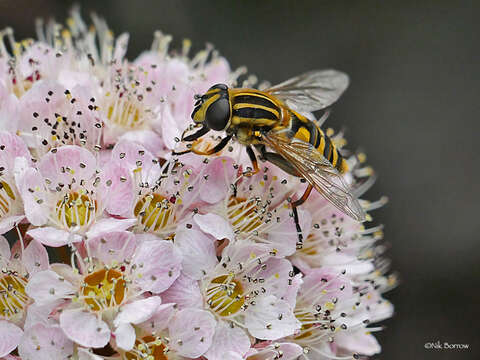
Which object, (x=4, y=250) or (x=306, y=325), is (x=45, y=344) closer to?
(x=4, y=250)

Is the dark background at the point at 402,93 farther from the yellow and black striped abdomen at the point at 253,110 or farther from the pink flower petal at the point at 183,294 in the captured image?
the pink flower petal at the point at 183,294

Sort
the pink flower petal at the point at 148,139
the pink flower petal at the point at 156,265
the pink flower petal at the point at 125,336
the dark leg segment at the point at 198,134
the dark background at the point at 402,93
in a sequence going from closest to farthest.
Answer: the pink flower petal at the point at 125,336 < the pink flower petal at the point at 156,265 < the dark leg segment at the point at 198,134 < the pink flower petal at the point at 148,139 < the dark background at the point at 402,93

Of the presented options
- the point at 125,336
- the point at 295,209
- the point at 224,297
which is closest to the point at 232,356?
the point at 224,297

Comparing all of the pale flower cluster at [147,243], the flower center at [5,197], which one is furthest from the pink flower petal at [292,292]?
the flower center at [5,197]

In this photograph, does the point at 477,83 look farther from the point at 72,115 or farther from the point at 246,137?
the point at 72,115

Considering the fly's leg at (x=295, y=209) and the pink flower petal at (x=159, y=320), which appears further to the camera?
the fly's leg at (x=295, y=209)

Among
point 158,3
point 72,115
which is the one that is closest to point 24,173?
point 72,115

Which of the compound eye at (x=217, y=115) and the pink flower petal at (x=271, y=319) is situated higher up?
the compound eye at (x=217, y=115)
